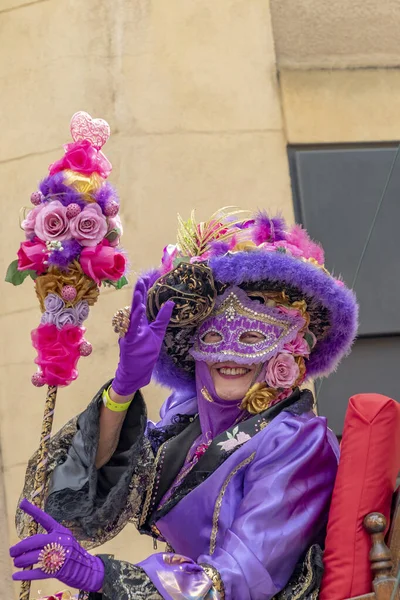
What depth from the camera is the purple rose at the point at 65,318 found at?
3750 mm

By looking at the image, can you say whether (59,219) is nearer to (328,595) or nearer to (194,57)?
(328,595)

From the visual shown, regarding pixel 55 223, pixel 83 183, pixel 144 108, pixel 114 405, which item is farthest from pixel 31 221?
pixel 144 108

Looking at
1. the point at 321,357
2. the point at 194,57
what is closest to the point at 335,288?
the point at 321,357

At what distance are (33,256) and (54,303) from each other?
0.16 m

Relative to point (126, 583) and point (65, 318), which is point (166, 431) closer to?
point (65, 318)

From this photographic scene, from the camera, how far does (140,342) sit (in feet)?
12.1

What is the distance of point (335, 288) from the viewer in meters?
4.10

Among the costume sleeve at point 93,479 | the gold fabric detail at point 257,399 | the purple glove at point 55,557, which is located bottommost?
the purple glove at point 55,557

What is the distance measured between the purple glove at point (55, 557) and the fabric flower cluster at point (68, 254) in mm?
529

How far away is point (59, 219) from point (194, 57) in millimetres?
2290

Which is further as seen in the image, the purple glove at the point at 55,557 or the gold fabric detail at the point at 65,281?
the gold fabric detail at the point at 65,281

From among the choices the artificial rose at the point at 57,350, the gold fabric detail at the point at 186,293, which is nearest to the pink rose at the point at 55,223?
the artificial rose at the point at 57,350

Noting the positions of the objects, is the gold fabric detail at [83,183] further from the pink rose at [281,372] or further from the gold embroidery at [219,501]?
the gold embroidery at [219,501]

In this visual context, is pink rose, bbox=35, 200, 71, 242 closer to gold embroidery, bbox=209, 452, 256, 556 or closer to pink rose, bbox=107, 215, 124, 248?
pink rose, bbox=107, 215, 124, 248
